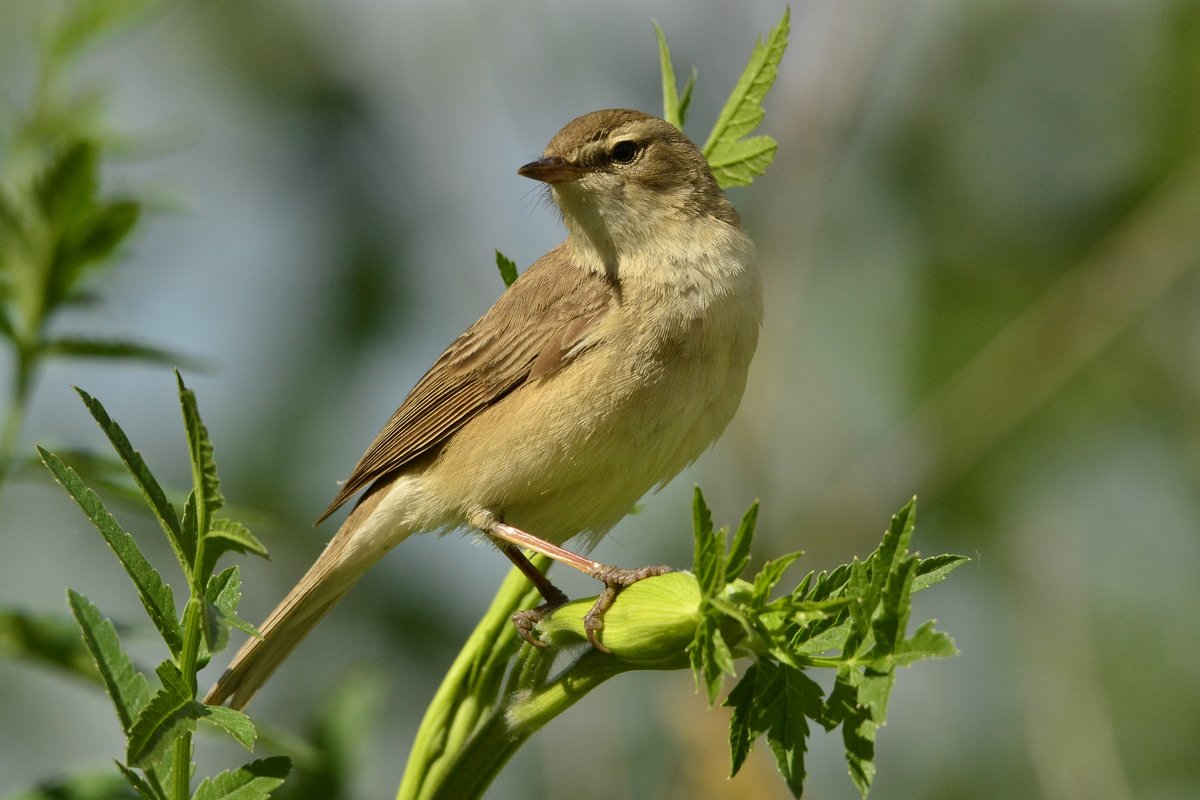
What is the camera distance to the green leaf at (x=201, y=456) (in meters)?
1.36

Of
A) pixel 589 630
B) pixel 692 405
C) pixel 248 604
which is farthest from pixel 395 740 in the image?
pixel 589 630

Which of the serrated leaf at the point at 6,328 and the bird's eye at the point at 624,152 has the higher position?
the bird's eye at the point at 624,152

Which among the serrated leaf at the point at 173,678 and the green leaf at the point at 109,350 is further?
the green leaf at the point at 109,350

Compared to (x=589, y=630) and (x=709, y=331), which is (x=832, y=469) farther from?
(x=589, y=630)

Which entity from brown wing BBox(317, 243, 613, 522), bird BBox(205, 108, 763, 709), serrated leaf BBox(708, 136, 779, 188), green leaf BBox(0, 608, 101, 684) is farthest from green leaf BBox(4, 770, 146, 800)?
serrated leaf BBox(708, 136, 779, 188)

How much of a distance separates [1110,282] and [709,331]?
2.89m

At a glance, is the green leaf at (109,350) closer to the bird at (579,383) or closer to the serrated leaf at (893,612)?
the bird at (579,383)

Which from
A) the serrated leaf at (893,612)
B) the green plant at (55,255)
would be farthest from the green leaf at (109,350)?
the serrated leaf at (893,612)

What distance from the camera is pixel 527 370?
11.4 feet

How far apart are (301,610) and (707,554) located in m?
2.00

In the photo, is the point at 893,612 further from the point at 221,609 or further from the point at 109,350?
the point at 109,350

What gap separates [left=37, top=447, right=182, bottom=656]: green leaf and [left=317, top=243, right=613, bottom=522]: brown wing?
71.7 inches

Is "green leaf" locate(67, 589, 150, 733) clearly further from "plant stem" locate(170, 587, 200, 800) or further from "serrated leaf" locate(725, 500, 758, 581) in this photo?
"serrated leaf" locate(725, 500, 758, 581)

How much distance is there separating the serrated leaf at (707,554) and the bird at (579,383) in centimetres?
123
